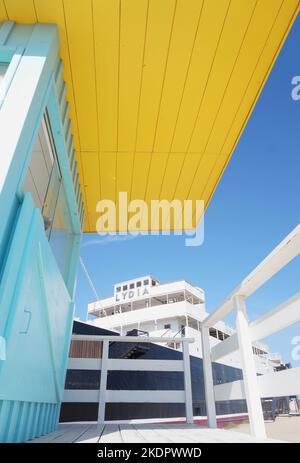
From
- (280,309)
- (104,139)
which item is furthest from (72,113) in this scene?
(280,309)

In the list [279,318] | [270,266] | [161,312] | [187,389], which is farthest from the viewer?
[161,312]

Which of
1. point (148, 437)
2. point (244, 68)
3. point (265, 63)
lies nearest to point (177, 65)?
point (244, 68)

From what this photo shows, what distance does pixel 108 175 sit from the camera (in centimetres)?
277

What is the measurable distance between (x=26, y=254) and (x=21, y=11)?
150 centimetres

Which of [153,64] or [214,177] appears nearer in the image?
[153,64]

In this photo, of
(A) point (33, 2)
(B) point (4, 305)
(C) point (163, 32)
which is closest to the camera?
(B) point (4, 305)

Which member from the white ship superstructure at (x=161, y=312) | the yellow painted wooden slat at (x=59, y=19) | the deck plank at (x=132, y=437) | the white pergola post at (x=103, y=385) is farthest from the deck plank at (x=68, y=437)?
the white ship superstructure at (x=161, y=312)

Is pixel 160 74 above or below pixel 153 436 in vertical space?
above

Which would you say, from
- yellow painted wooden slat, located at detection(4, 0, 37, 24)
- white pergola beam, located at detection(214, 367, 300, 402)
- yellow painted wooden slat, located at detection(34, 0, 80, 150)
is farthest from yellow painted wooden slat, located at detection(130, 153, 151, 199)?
white pergola beam, located at detection(214, 367, 300, 402)

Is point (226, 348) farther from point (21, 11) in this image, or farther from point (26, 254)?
point (21, 11)

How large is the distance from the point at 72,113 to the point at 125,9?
82 centimetres

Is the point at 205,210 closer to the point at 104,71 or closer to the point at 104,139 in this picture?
the point at 104,139

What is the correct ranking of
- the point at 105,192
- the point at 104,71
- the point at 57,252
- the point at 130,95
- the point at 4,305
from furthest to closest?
the point at 105,192 → the point at 57,252 → the point at 130,95 → the point at 104,71 → the point at 4,305

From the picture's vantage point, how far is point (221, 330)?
17.1 metres
